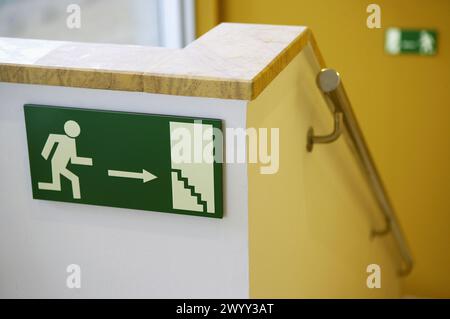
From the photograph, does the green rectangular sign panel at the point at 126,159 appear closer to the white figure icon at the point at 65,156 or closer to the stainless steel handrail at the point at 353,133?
the white figure icon at the point at 65,156

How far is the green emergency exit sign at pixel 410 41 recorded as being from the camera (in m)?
4.39

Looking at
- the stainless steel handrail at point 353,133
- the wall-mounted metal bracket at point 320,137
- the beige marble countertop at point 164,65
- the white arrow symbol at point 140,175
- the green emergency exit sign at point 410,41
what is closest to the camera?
the beige marble countertop at point 164,65

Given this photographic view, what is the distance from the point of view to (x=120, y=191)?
151 cm

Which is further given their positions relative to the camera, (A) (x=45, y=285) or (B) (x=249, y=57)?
(A) (x=45, y=285)

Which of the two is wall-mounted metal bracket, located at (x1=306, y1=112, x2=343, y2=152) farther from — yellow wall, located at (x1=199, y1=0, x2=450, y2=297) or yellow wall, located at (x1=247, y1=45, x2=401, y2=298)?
yellow wall, located at (x1=199, y1=0, x2=450, y2=297)

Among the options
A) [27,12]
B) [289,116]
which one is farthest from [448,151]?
[289,116]

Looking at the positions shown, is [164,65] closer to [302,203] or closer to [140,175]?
[140,175]

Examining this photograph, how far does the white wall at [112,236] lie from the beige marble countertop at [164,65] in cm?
3

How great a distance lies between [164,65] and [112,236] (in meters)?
0.40

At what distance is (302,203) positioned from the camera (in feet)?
6.37

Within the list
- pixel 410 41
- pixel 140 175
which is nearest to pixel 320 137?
pixel 140 175

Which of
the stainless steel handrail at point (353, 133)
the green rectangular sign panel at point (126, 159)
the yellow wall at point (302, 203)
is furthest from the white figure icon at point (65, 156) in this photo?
the stainless steel handrail at point (353, 133)
